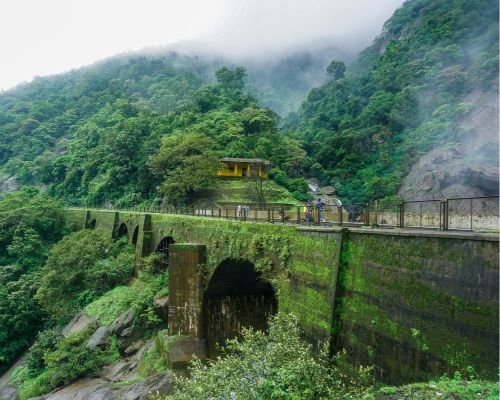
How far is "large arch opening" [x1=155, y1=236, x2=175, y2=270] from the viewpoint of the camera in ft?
97.0

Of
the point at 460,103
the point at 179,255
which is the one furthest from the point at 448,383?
the point at 460,103

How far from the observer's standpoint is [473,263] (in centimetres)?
780

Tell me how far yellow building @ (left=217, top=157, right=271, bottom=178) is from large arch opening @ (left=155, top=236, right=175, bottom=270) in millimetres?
19807

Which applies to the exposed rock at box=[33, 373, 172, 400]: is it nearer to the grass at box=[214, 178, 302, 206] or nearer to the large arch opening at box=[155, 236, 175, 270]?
the large arch opening at box=[155, 236, 175, 270]

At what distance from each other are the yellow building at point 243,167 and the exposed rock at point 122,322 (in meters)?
26.6

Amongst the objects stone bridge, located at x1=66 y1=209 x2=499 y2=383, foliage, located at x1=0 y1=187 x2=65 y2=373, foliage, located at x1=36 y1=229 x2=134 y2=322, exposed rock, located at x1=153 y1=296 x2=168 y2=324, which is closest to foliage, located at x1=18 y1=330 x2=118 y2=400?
exposed rock, located at x1=153 y1=296 x2=168 y2=324

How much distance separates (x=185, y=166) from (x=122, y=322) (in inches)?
908

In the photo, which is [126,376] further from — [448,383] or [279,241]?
[448,383]

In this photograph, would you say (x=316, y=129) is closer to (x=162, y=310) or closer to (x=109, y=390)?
(x=162, y=310)

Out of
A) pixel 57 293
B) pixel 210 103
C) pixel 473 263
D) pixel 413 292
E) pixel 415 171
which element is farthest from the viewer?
pixel 210 103

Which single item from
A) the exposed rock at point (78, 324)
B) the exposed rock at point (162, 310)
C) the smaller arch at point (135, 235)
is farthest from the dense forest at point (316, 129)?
the exposed rock at point (162, 310)

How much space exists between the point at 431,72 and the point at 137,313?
5493cm

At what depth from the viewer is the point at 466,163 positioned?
47.9m

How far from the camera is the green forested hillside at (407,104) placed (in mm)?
53375
